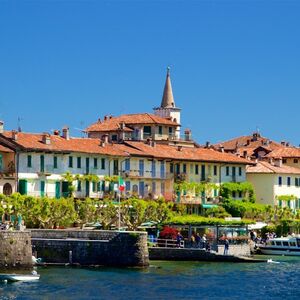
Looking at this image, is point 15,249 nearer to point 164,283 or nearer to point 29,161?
point 164,283

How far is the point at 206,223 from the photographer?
348 feet

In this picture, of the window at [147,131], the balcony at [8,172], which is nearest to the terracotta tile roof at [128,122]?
the window at [147,131]

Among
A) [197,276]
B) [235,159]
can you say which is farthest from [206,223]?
[235,159]

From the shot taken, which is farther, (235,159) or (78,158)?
(235,159)

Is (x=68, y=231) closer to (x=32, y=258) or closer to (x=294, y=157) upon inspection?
(x=32, y=258)

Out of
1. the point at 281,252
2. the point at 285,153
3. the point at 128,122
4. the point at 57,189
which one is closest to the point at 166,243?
the point at 281,252

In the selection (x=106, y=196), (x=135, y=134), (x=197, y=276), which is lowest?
(x=197, y=276)

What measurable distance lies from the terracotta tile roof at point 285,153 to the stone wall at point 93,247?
6236 centimetres

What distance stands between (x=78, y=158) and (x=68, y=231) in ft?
77.7

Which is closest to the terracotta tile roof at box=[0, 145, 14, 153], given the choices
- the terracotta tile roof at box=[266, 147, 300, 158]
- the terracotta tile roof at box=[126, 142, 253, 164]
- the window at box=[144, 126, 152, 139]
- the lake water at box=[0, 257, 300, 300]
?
the terracotta tile roof at box=[126, 142, 253, 164]

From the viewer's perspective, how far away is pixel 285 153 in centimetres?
15175

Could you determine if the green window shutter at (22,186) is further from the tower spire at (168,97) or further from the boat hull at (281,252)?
the tower spire at (168,97)

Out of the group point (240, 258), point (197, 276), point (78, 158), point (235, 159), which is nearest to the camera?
point (197, 276)

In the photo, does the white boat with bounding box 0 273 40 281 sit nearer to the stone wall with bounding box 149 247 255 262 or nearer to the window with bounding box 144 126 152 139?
the stone wall with bounding box 149 247 255 262
